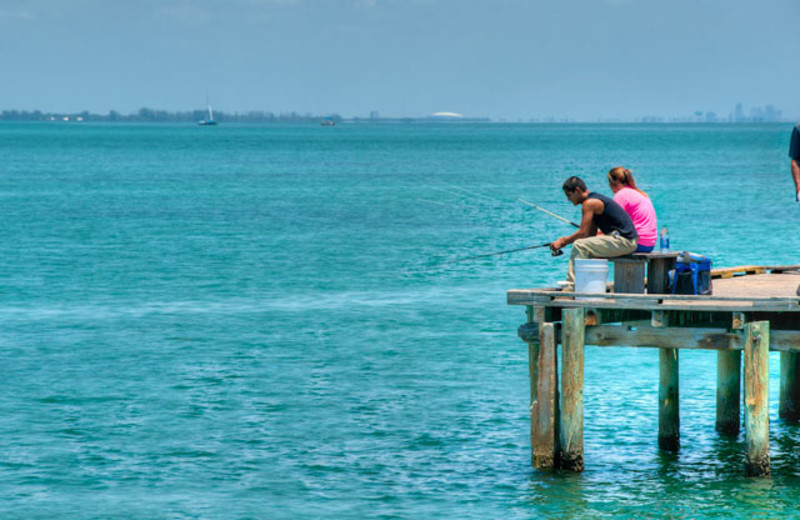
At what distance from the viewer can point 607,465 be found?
556 inches

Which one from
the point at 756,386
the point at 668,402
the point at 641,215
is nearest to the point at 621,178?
the point at 641,215

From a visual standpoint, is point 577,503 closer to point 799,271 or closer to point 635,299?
point 635,299

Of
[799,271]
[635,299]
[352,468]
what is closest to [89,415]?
[352,468]

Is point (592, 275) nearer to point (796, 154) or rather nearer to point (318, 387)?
point (796, 154)

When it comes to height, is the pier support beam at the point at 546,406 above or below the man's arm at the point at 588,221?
below

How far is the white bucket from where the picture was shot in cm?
1259

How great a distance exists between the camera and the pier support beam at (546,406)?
41.0 ft

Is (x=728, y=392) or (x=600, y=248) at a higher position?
(x=600, y=248)

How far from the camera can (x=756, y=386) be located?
12.1 meters

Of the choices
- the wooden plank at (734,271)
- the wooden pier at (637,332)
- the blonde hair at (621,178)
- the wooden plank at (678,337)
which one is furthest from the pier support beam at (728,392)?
the wooden plank at (678,337)

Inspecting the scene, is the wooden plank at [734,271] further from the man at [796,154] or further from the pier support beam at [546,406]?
the pier support beam at [546,406]

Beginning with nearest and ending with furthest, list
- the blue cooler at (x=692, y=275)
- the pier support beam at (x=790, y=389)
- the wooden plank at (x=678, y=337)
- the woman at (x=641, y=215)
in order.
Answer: the wooden plank at (x=678, y=337) → the blue cooler at (x=692, y=275) → the woman at (x=641, y=215) → the pier support beam at (x=790, y=389)

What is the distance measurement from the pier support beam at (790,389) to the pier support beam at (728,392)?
99 cm

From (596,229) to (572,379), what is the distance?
1.90 metres
